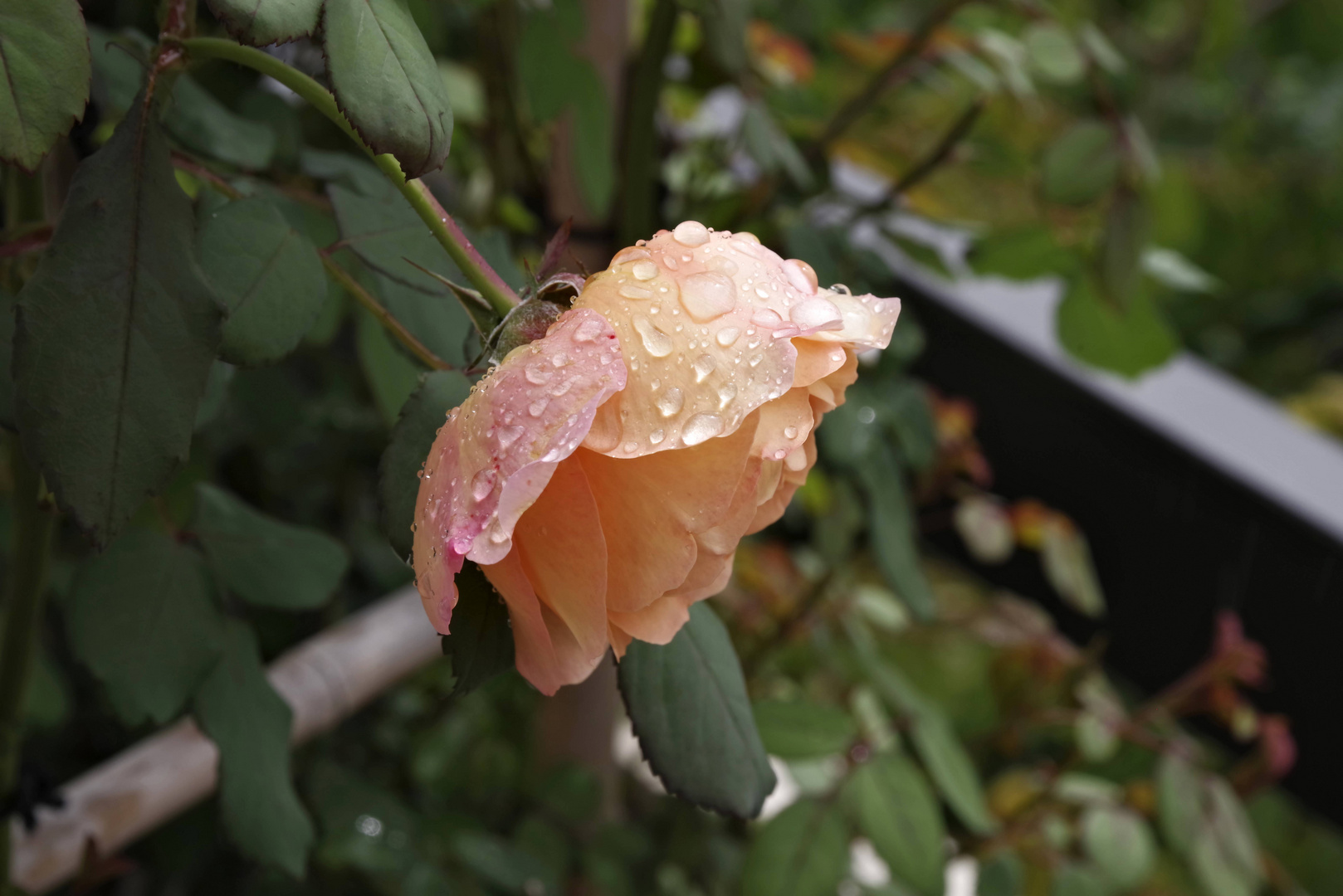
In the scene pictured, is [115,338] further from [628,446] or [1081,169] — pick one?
[1081,169]

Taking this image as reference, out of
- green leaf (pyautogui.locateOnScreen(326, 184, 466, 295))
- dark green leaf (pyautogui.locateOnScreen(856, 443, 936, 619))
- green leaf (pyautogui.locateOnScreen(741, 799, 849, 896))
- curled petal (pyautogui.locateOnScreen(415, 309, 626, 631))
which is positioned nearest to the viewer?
curled petal (pyautogui.locateOnScreen(415, 309, 626, 631))

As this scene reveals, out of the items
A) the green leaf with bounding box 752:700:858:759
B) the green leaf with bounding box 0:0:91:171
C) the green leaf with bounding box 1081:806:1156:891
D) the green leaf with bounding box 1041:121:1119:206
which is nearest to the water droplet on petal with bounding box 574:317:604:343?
the green leaf with bounding box 0:0:91:171

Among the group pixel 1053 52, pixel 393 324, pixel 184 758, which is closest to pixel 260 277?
pixel 393 324

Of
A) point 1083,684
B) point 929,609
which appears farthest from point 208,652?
point 1083,684

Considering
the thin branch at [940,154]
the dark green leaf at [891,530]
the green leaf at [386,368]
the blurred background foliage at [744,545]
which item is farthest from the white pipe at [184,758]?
the thin branch at [940,154]

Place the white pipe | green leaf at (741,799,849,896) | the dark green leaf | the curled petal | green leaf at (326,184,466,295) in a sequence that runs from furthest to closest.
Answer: the dark green leaf < green leaf at (741,799,849,896) < the white pipe < green leaf at (326,184,466,295) < the curled petal

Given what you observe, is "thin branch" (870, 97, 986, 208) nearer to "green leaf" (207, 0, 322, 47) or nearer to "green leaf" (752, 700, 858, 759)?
"green leaf" (752, 700, 858, 759)

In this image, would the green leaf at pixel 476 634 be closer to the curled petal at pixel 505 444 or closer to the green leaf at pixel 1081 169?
the curled petal at pixel 505 444
